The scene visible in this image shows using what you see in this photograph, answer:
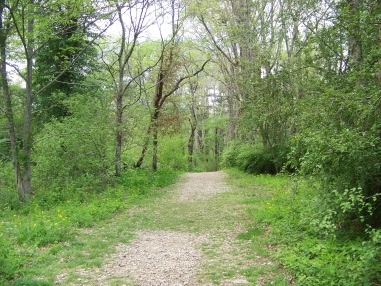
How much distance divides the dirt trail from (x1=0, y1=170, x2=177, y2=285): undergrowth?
980 millimetres

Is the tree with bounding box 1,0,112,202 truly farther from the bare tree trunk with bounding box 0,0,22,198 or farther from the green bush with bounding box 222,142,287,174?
the green bush with bounding box 222,142,287,174

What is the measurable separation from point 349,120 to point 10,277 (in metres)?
5.61

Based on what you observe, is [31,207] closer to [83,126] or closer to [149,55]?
[83,126]

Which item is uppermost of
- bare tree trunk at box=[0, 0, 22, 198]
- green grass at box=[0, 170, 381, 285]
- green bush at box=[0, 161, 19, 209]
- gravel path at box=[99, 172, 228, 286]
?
bare tree trunk at box=[0, 0, 22, 198]

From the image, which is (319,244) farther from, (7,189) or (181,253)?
(7,189)

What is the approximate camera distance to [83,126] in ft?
36.2

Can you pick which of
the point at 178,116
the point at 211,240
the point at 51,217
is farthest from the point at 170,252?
the point at 178,116

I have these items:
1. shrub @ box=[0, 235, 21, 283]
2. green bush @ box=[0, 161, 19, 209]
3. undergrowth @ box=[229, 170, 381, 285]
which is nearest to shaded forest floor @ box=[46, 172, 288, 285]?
undergrowth @ box=[229, 170, 381, 285]

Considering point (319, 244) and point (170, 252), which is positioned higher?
point (319, 244)

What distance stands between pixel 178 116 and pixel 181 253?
13.5 metres

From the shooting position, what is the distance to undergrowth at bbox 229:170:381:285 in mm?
3604

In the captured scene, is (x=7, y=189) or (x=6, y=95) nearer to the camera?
(x=6, y=95)

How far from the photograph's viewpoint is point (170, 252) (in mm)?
5883

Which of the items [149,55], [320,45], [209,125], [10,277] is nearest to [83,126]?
[10,277]
